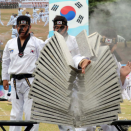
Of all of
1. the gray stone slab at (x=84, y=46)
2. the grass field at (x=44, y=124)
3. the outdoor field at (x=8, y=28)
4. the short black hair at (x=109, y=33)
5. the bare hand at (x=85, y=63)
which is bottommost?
the grass field at (x=44, y=124)

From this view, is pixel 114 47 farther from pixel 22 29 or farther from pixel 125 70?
pixel 22 29

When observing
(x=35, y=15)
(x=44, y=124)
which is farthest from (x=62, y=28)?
(x=35, y=15)

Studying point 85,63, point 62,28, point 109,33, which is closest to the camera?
point 85,63

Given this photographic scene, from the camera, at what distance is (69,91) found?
2295 mm

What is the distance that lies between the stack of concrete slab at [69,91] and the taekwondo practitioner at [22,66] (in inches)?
63.7

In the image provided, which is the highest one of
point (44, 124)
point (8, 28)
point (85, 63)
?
point (8, 28)

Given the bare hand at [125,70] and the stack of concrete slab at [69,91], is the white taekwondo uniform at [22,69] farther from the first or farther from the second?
the stack of concrete slab at [69,91]

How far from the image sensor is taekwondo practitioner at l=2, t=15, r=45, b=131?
13.0 ft

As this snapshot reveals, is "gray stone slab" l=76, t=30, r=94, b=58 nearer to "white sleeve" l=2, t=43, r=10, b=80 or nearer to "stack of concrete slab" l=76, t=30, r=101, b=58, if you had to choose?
"stack of concrete slab" l=76, t=30, r=101, b=58

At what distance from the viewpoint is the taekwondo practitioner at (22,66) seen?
3.95 meters

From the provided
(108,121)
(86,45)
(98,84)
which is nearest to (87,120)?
(108,121)

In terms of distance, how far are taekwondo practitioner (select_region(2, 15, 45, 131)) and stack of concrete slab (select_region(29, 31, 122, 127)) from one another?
162 centimetres

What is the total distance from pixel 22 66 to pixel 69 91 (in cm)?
179

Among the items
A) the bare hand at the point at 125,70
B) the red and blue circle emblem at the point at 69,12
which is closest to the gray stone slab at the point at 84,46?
the bare hand at the point at 125,70
